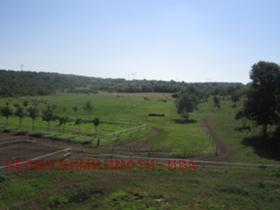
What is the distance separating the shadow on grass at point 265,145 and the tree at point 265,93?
1.97 m

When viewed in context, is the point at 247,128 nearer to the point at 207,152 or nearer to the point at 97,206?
the point at 207,152

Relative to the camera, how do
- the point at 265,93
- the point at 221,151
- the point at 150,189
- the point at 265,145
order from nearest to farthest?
1. the point at 150,189
2. the point at 221,151
3. the point at 265,145
4. the point at 265,93

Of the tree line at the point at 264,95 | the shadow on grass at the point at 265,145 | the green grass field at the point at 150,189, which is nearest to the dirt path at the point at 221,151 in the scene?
the green grass field at the point at 150,189

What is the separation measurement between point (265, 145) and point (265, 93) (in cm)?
737

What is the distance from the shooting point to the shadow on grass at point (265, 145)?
85.4 ft

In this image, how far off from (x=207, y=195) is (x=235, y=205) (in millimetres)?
1779

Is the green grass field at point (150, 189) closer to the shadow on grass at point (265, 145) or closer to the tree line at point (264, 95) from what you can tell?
the shadow on grass at point (265, 145)

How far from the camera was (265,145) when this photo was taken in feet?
97.2

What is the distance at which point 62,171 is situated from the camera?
779 inches

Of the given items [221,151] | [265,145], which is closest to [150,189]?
[221,151]

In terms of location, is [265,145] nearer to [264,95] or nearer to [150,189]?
[264,95]

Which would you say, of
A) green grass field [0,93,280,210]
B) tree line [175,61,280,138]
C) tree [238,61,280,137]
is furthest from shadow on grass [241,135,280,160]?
green grass field [0,93,280,210]

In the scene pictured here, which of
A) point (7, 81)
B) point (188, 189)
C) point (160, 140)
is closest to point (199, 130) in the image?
point (160, 140)

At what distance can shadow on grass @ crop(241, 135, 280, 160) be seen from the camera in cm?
2602
